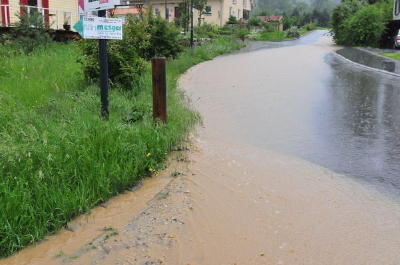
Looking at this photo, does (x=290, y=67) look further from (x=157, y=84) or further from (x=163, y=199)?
(x=163, y=199)

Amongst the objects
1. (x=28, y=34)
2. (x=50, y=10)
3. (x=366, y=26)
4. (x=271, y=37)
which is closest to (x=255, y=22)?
(x=271, y=37)

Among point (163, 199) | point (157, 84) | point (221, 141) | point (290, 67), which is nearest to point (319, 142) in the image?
point (221, 141)

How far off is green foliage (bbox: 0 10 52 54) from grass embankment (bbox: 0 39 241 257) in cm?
775

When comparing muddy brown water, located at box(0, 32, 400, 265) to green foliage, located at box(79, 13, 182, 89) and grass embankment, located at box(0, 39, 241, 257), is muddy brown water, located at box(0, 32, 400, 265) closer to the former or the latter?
grass embankment, located at box(0, 39, 241, 257)

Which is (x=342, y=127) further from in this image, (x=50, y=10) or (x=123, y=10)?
(x=123, y=10)

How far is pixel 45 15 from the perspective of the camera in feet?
61.9

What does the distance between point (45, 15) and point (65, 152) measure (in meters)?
15.4

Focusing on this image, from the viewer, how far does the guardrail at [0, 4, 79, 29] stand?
19000 millimetres

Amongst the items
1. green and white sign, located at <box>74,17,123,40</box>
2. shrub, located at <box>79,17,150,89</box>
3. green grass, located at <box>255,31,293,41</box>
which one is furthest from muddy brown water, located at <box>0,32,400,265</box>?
green grass, located at <box>255,31,293,41</box>

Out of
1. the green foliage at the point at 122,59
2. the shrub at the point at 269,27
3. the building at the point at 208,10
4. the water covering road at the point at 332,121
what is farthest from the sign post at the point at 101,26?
the shrub at the point at 269,27

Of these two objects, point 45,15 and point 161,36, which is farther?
point 45,15

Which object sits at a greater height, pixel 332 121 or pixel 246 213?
pixel 332 121

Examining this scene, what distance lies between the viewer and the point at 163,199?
5.20 metres

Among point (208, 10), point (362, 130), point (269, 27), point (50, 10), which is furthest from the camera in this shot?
point (269, 27)
